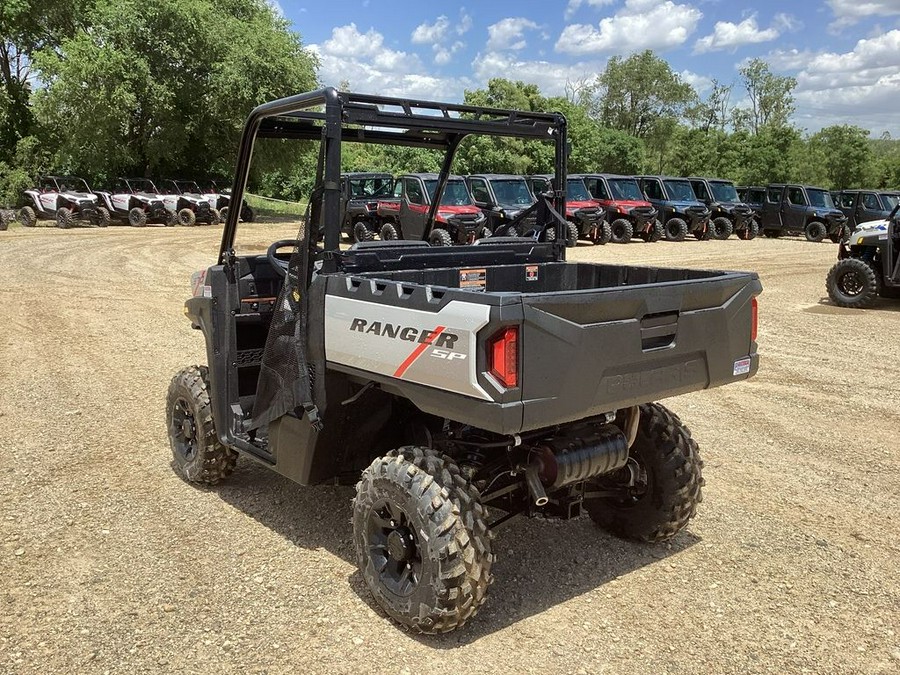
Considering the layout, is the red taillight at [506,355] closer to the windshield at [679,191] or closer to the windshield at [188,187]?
the windshield at [679,191]

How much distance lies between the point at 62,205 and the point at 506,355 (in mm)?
25673

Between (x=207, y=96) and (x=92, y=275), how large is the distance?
16746 mm

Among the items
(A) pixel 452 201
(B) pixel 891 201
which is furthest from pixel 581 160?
(A) pixel 452 201

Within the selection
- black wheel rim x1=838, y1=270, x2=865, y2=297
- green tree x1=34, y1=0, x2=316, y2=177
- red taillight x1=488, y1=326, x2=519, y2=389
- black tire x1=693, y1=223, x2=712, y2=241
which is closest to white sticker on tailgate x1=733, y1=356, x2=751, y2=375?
red taillight x1=488, y1=326, x2=519, y2=389

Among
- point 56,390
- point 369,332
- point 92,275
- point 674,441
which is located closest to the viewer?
point 369,332

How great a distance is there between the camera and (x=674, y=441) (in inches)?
160

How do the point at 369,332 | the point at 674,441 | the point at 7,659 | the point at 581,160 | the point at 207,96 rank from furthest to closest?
1. the point at 581,160
2. the point at 207,96
3. the point at 674,441
4. the point at 369,332
5. the point at 7,659

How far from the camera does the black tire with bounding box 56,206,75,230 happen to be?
25.0 meters

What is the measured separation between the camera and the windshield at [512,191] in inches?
830

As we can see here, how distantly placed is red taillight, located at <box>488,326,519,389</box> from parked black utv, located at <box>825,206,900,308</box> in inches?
411

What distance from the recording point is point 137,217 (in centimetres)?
2588

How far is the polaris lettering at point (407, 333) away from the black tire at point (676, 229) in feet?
72.0

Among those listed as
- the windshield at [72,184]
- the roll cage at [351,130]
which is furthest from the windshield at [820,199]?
the roll cage at [351,130]

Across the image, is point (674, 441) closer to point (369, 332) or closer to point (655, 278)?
point (655, 278)
